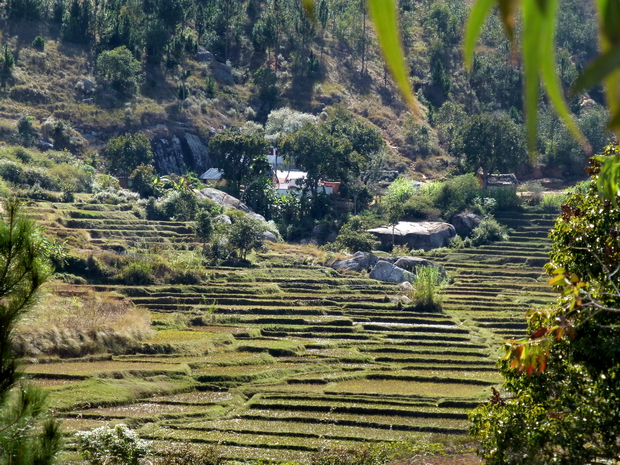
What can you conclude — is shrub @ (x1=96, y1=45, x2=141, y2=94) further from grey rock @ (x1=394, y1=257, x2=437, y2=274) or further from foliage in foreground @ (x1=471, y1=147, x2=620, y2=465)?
foliage in foreground @ (x1=471, y1=147, x2=620, y2=465)

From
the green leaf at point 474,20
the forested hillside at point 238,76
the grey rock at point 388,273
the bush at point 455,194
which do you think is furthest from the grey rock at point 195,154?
the green leaf at point 474,20

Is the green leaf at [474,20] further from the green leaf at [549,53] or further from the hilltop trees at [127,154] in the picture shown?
the hilltop trees at [127,154]

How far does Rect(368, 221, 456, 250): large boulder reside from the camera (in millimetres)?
40500

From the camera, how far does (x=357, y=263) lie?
3462cm

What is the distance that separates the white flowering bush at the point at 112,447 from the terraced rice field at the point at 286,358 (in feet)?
9.81

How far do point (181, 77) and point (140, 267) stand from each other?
2775 centimetres

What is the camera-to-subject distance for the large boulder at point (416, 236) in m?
40.5

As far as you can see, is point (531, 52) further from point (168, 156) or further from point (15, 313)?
point (168, 156)

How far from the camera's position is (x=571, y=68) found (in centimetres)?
6169

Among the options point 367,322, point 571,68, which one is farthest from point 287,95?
point 367,322

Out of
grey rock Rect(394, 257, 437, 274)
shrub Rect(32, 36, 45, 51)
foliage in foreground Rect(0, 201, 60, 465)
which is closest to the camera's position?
foliage in foreground Rect(0, 201, 60, 465)

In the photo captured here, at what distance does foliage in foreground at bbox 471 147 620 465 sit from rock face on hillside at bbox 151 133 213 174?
40163 mm

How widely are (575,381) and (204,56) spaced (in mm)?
53763

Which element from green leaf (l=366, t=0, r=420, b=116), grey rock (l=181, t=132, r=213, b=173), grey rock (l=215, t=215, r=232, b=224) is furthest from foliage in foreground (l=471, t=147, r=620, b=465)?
grey rock (l=181, t=132, r=213, b=173)
